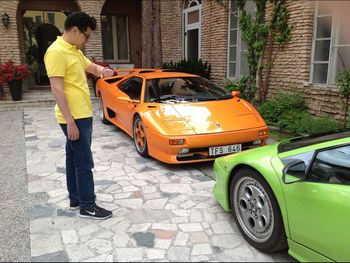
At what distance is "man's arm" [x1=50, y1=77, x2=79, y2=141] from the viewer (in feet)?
9.29

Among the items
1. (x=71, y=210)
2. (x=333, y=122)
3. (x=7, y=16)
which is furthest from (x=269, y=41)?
(x=7, y=16)

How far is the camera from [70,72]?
9.61ft

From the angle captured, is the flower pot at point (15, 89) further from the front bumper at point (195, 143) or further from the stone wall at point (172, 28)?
the front bumper at point (195, 143)

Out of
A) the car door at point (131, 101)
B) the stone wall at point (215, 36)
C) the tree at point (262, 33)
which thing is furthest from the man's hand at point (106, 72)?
the stone wall at point (215, 36)

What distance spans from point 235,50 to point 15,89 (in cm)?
703

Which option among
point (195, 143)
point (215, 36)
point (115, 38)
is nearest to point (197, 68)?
point (215, 36)

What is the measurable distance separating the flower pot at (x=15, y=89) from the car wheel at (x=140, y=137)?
6840mm

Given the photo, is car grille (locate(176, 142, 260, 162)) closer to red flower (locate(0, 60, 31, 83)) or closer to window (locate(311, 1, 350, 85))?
window (locate(311, 1, 350, 85))

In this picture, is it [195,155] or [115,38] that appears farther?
[115,38]

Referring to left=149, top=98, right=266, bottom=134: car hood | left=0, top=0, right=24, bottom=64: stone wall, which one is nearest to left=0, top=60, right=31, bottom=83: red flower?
left=0, top=0, right=24, bottom=64: stone wall

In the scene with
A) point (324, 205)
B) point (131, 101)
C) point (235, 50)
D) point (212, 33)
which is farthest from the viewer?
point (212, 33)

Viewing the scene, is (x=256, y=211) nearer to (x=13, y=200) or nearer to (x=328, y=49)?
(x=13, y=200)

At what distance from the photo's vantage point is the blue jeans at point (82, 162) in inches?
120

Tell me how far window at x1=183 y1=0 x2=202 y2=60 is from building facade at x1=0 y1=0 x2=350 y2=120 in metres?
0.03
